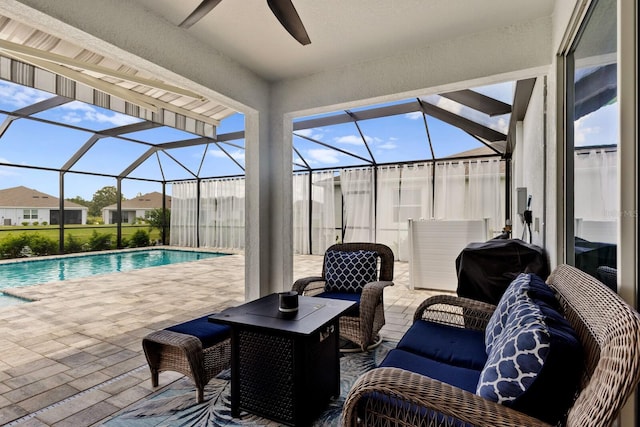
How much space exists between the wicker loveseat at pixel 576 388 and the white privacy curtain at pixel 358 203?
7.49 metres

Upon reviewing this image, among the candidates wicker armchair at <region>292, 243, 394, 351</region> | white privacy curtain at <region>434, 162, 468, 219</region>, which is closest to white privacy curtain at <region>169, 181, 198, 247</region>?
white privacy curtain at <region>434, 162, 468, 219</region>

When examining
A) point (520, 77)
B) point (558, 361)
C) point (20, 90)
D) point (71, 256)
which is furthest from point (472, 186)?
point (71, 256)

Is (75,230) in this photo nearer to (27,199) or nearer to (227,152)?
(27,199)

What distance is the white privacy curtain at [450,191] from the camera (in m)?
7.88

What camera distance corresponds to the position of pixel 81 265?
8.42 m

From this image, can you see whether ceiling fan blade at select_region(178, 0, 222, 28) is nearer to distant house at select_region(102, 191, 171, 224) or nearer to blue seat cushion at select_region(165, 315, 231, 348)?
blue seat cushion at select_region(165, 315, 231, 348)

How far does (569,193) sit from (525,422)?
1823 millimetres

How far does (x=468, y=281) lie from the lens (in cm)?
266

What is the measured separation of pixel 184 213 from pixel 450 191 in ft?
31.2

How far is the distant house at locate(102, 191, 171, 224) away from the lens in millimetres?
11633

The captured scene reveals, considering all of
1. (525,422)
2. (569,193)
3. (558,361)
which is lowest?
(525,422)

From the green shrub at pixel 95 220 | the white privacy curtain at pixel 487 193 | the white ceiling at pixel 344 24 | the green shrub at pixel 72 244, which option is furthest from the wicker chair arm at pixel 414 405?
the green shrub at pixel 95 220

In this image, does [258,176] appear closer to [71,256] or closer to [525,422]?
[525,422]

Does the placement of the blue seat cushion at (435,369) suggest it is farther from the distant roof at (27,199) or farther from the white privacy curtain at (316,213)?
the distant roof at (27,199)
